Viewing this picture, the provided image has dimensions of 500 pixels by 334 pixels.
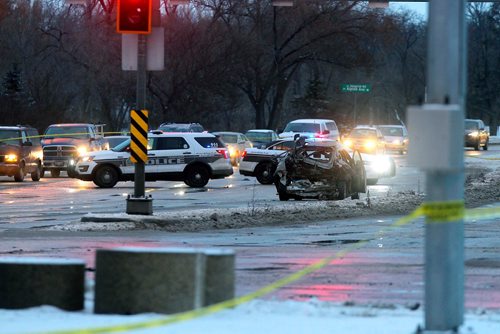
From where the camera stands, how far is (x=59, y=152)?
36531mm

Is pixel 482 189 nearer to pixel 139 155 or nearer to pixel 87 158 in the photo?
pixel 87 158

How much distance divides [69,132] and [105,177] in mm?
8106

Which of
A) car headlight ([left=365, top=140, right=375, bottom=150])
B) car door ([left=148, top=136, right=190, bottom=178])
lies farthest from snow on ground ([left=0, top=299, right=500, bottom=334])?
car headlight ([left=365, top=140, right=375, bottom=150])

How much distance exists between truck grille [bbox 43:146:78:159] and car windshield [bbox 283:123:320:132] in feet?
38.2

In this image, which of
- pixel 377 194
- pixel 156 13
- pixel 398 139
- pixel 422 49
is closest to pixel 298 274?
pixel 156 13

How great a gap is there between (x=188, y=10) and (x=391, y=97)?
46842 mm

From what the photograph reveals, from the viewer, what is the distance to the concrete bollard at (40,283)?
7738mm

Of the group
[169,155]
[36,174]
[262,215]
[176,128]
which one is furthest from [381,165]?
[262,215]

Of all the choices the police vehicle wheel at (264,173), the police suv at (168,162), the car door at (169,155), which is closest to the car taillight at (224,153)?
the police suv at (168,162)

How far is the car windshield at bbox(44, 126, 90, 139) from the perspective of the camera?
3722cm

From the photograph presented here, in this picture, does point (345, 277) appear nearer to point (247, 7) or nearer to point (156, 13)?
point (156, 13)

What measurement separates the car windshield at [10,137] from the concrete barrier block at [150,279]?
25604mm

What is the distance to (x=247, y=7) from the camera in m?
63.9

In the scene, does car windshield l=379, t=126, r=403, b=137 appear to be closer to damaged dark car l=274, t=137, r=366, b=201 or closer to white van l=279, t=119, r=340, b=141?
white van l=279, t=119, r=340, b=141
